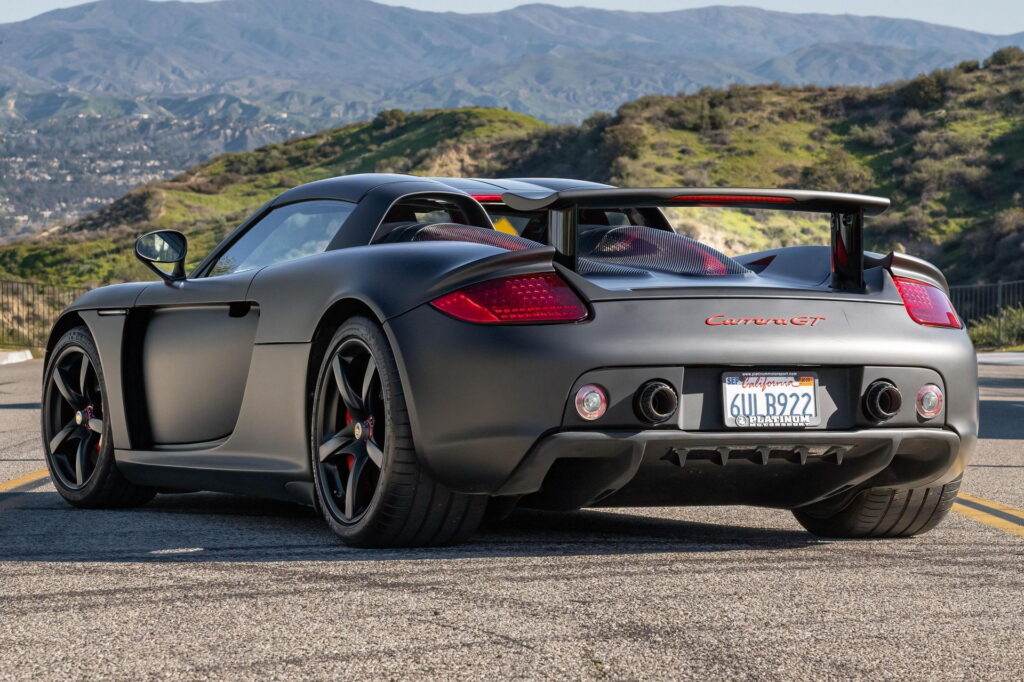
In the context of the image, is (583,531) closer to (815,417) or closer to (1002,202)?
(815,417)

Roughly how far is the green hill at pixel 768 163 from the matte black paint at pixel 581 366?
39990mm

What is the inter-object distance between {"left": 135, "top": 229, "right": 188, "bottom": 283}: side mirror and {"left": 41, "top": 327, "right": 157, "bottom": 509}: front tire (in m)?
0.49

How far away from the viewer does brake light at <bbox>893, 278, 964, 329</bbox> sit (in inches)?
201

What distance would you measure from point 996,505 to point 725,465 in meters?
2.57

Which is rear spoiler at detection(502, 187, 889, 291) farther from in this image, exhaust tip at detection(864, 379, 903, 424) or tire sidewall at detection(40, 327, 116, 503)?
tire sidewall at detection(40, 327, 116, 503)

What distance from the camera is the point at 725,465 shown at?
15.9 feet

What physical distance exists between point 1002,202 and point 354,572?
52.7 meters

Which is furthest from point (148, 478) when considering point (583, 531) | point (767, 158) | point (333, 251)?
point (767, 158)

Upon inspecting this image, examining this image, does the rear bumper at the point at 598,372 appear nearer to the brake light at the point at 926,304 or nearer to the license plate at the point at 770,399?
the license plate at the point at 770,399

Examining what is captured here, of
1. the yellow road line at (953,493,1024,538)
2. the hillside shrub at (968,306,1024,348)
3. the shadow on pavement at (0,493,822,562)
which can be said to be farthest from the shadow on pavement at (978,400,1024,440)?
the hillside shrub at (968,306,1024,348)

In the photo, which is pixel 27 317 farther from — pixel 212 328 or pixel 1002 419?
pixel 212 328

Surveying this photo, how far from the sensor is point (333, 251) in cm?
540

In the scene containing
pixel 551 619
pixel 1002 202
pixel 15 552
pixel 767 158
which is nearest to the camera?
pixel 551 619

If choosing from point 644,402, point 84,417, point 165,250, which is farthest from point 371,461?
point 84,417
